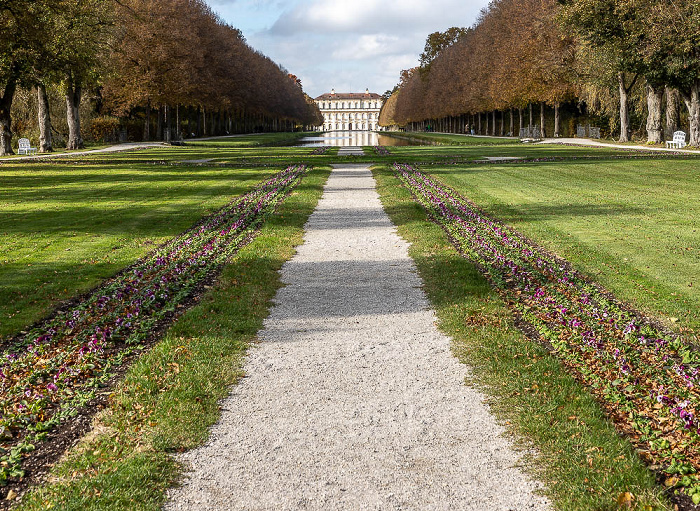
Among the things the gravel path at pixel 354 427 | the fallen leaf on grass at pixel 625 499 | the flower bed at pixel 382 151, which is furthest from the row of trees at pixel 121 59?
the fallen leaf on grass at pixel 625 499

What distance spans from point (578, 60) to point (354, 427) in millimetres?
46692

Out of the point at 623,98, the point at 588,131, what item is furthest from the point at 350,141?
the point at 623,98

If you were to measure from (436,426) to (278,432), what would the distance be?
111cm

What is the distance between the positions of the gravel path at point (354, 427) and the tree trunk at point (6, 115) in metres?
31.5

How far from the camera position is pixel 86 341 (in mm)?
6750

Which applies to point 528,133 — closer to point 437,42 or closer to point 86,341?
point 437,42

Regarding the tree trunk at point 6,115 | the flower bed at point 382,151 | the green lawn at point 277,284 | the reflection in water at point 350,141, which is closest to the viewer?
the green lawn at point 277,284

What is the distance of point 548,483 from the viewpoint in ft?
13.2

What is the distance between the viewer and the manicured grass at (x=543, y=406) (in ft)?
12.9

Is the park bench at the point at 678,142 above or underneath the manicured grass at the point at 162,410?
above

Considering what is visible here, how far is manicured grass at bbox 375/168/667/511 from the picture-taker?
155 inches

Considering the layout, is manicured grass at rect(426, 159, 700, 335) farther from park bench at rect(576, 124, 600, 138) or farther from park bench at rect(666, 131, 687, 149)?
park bench at rect(576, 124, 600, 138)

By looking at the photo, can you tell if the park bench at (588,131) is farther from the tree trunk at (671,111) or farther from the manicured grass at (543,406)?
the manicured grass at (543,406)

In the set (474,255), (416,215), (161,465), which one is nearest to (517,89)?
(416,215)
